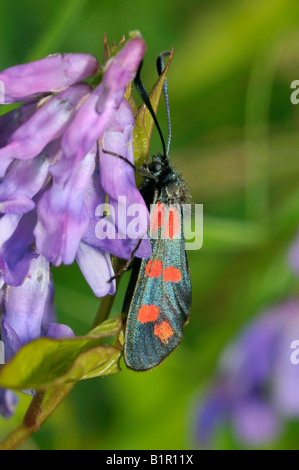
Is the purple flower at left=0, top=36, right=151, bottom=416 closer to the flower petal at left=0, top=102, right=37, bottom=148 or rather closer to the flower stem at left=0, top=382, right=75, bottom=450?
the flower petal at left=0, top=102, right=37, bottom=148

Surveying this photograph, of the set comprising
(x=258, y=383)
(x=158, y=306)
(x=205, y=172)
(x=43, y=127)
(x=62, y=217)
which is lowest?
(x=258, y=383)

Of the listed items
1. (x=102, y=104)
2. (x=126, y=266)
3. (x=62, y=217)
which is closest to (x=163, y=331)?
(x=126, y=266)

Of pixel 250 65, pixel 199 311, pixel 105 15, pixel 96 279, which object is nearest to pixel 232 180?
pixel 250 65

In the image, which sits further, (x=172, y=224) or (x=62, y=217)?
(x=172, y=224)

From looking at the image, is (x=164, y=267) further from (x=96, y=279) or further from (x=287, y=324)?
(x=287, y=324)

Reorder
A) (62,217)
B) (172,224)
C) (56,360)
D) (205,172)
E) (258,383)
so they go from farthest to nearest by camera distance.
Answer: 1. (205,172)
2. (258,383)
3. (172,224)
4. (56,360)
5. (62,217)

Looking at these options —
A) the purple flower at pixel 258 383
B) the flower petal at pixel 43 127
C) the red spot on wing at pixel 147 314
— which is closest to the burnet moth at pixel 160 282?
the red spot on wing at pixel 147 314

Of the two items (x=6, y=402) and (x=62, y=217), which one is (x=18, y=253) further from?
(x=6, y=402)
